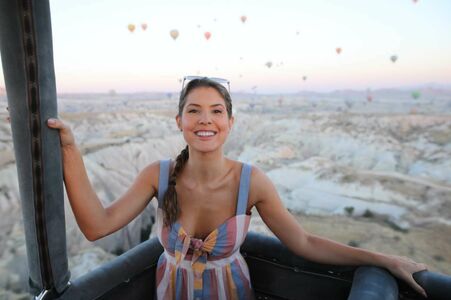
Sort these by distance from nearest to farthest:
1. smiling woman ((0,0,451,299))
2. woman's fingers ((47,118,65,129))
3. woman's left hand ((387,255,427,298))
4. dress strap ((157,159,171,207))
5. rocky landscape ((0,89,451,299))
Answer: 1. woman's fingers ((47,118,65,129))
2. smiling woman ((0,0,451,299))
3. woman's left hand ((387,255,427,298))
4. dress strap ((157,159,171,207))
5. rocky landscape ((0,89,451,299))

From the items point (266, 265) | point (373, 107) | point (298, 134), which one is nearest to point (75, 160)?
point (266, 265)

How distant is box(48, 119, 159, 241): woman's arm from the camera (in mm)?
772

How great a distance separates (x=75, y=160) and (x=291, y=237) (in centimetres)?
67

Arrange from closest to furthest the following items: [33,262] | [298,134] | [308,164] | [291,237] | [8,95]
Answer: [8,95]
[33,262]
[291,237]
[308,164]
[298,134]

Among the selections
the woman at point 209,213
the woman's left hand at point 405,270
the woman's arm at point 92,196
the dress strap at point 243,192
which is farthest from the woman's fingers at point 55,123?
the woman's left hand at point 405,270

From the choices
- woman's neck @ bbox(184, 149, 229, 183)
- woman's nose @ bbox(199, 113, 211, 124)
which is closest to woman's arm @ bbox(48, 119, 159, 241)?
Result: woman's neck @ bbox(184, 149, 229, 183)

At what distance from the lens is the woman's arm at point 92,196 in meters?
0.77

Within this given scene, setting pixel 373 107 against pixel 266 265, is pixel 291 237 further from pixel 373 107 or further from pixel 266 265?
pixel 373 107

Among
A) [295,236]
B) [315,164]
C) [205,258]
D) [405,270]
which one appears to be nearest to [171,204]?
[205,258]

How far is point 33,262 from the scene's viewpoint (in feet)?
2.53

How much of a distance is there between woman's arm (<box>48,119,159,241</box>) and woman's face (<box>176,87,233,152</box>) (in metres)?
0.18

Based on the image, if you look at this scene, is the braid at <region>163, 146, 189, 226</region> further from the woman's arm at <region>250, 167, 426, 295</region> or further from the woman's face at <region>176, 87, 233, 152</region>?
the woman's arm at <region>250, 167, 426, 295</region>

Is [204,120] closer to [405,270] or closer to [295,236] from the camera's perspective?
[295,236]

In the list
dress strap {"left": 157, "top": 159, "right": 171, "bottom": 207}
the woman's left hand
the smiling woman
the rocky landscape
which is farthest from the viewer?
the rocky landscape
